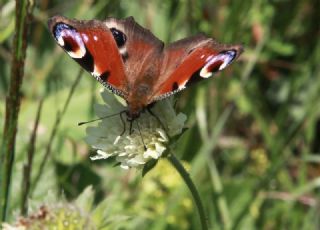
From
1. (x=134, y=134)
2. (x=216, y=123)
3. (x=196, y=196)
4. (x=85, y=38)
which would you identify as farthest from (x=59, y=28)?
(x=216, y=123)

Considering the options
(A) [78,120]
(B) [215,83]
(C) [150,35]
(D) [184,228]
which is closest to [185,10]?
(B) [215,83]

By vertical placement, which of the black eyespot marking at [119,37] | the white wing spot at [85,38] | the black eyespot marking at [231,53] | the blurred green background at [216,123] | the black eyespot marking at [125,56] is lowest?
the black eyespot marking at [231,53]

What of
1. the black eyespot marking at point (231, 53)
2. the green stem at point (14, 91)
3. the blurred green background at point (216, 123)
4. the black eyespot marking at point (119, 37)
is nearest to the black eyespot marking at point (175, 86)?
the black eyespot marking at point (231, 53)

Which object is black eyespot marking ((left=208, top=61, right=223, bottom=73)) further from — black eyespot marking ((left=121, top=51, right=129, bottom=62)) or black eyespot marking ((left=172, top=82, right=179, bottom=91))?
black eyespot marking ((left=121, top=51, right=129, bottom=62))

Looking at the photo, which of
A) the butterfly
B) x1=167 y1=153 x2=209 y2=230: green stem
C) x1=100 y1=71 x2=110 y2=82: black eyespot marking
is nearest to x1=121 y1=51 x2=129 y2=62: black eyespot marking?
the butterfly

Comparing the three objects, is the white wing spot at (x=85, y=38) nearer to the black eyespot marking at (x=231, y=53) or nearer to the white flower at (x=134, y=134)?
the white flower at (x=134, y=134)

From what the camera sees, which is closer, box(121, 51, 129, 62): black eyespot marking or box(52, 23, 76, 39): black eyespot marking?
box(52, 23, 76, 39): black eyespot marking
